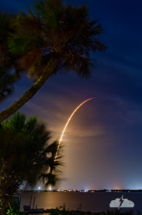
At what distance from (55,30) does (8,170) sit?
603 centimetres

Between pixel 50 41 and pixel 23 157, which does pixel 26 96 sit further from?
pixel 23 157

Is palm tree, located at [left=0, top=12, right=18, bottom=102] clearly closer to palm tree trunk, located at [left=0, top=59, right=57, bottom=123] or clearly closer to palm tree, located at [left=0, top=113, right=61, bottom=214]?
palm tree trunk, located at [left=0, top=59, right=57, bottom=123]

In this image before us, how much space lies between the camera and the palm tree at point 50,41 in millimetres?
7742

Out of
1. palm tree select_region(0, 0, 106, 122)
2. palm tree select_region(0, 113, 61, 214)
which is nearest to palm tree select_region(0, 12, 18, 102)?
palm tree select_region(0, 0, 106, 122)

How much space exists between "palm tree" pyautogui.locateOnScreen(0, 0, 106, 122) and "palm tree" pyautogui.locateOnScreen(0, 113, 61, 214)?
2.63 m

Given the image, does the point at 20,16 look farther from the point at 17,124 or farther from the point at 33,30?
the point at 17,124

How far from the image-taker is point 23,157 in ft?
33.4

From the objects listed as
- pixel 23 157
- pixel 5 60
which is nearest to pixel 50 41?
pixel 5 60

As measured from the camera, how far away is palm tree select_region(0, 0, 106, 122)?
7.74 meters

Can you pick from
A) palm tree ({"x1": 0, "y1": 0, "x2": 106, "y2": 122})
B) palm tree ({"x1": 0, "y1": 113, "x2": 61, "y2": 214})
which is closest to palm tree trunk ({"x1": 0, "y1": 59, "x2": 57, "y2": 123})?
palm tree ({"x1": 0, "y1": 0, "x2": 106, "y2": 122})

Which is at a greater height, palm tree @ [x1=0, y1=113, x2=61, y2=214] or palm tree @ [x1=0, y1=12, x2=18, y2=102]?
palm tree @ [x1=0, y1=12, x2=18, y2=102]

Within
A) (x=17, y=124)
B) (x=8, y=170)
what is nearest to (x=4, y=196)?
(x=8, y=170)

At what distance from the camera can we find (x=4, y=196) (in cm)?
1120

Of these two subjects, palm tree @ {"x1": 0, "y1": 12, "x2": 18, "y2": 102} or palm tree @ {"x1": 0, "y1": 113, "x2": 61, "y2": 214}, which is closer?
palm tree @ {"x1": 0, "y1": 12, "x2": 18, "y2": 102}
